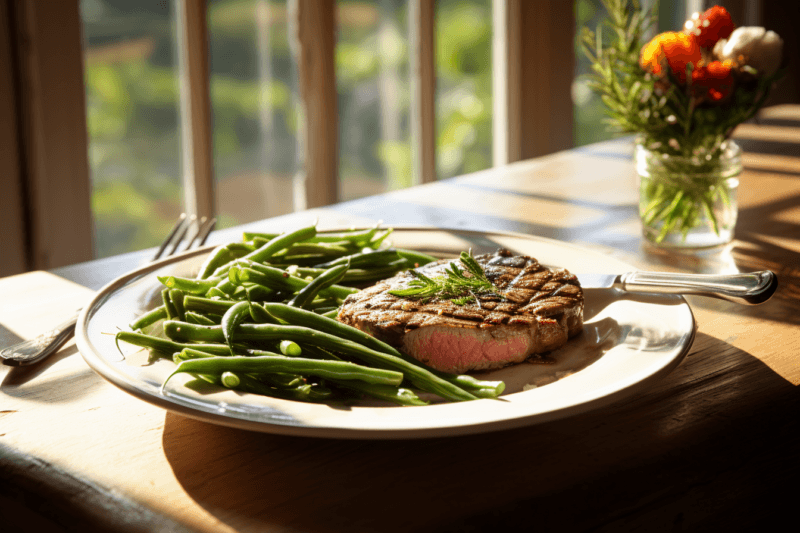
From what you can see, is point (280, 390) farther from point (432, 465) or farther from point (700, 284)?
point (700, 284)

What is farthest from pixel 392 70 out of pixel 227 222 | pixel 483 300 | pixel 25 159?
pixel 483 300

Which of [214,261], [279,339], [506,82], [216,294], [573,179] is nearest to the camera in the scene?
[279,339]

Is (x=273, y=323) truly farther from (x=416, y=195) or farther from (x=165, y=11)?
(x=165, y=11)

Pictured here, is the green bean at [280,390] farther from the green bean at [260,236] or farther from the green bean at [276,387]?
the green bean at [260,236]

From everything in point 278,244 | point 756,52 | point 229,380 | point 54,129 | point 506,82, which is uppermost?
point 506,82

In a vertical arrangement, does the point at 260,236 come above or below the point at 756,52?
below

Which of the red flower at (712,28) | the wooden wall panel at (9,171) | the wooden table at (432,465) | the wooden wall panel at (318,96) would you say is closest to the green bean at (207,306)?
the wooden table at (432,465)

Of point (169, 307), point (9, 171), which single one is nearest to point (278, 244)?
point (169, 307)
